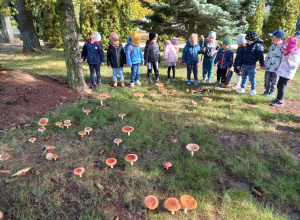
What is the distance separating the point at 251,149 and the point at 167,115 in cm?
200

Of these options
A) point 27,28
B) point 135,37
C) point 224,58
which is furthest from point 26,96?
Answer: point 27,28

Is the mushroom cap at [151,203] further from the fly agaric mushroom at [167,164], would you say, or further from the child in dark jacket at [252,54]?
the child in dark jacket at [252,54]

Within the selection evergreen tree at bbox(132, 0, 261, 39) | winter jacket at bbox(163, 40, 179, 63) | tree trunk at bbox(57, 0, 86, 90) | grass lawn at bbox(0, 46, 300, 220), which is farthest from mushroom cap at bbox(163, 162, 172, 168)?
evergreen tree at bbox(132, 0, 261, 39)

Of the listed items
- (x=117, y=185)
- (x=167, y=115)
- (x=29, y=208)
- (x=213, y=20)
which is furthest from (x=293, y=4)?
(x=29, y=208)

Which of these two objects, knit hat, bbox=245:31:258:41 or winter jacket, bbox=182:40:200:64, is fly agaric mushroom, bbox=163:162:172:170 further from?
winter jacket, bbox=182:40:200:64

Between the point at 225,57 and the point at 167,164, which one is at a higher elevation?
the point at 225,57

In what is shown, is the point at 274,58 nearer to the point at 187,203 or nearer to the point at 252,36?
the point at 252,36

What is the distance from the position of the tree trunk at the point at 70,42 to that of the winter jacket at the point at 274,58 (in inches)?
228

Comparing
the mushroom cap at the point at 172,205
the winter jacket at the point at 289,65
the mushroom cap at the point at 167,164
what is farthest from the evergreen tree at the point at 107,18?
the mushroom cap at the point at 172,205

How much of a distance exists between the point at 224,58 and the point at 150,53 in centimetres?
263

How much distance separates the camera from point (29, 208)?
2205mm

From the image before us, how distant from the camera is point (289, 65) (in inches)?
178

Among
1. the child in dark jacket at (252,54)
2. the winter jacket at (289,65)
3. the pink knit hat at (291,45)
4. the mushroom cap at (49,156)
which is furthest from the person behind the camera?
the child in dark jacket at (252,54)

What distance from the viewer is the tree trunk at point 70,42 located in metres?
5.00
